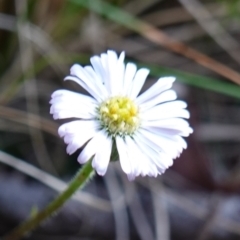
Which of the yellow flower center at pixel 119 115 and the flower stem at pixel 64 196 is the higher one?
the yellow flower center at pixel 119 115

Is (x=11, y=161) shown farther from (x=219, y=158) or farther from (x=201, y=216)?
(x=219, y=158)

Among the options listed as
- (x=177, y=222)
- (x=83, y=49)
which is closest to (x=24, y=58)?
(x=83, y=49)

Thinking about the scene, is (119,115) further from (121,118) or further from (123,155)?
(123,155)

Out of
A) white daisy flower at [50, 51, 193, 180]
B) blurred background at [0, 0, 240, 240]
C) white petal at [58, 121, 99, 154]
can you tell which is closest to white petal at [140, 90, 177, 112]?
white daisy flower at [50, 51, 193, 180]

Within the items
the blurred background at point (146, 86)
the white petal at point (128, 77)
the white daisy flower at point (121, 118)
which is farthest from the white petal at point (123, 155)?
the blurred background at point (146, 86)

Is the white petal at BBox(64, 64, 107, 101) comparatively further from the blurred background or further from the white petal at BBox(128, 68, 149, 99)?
the blurred background

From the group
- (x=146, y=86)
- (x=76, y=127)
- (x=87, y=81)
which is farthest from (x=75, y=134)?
(x=146, y=86)

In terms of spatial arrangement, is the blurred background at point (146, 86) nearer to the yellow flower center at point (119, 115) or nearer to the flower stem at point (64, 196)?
the flower stem at point (64, 196)

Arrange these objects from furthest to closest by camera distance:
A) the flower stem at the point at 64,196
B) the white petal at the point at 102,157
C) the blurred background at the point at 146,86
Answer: the blurred background at the point at 146,86, the flower stem at the point at 64,196, the white petal at the point at 102,157
